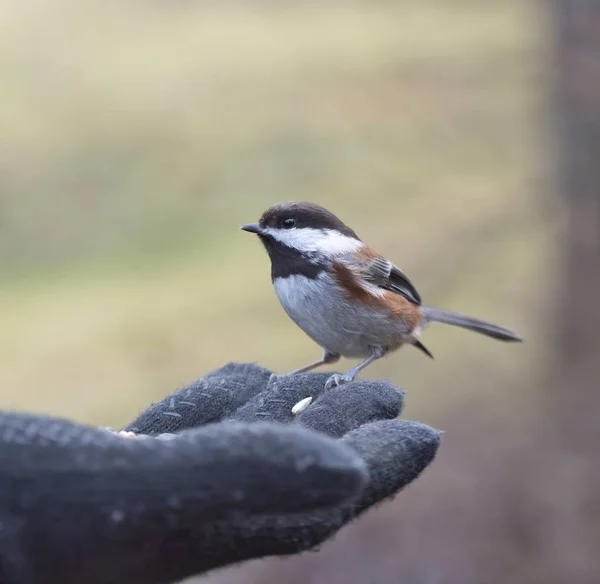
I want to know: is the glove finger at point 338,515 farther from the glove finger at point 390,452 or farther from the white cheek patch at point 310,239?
the white cheek patch at point 310,239

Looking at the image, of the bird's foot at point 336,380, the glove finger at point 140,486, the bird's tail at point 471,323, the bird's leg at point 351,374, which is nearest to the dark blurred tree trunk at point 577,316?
the bird's tail at point 471,323

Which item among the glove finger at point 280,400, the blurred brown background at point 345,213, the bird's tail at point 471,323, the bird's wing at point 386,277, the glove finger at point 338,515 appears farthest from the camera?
the blurred brown background at point 345,213

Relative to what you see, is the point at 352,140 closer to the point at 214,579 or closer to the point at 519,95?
the point at 519,95

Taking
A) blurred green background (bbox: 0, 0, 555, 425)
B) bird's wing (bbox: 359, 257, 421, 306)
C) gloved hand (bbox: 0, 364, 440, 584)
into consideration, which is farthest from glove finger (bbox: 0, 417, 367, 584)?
blurred green background (bbox: 0, 0, 555, 425)

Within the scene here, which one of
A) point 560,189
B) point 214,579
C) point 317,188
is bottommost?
point 214,579

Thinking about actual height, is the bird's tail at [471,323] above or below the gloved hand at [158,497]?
below

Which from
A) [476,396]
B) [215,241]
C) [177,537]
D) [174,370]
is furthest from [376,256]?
[215,241]
